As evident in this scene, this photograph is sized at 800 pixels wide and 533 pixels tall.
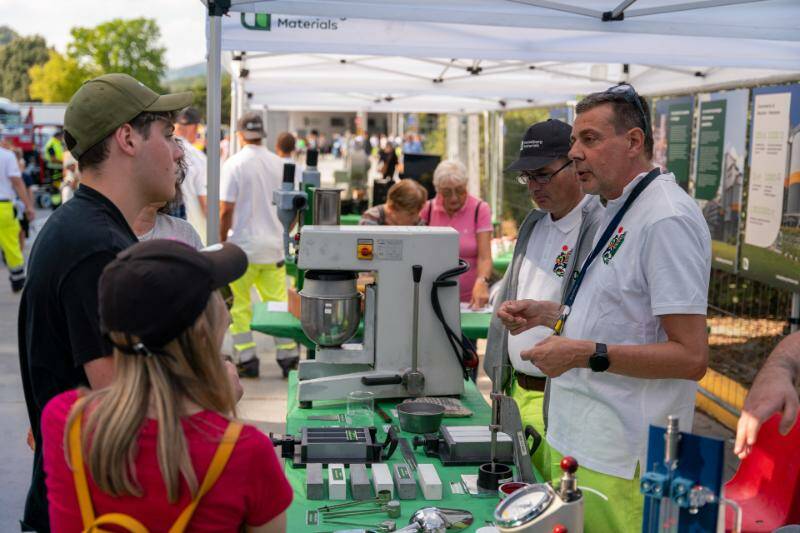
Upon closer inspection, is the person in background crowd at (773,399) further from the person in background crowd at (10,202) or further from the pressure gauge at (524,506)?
the person in background crowd at (10,202)

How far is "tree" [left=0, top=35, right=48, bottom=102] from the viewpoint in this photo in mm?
95425

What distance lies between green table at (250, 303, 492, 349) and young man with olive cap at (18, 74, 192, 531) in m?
2.20

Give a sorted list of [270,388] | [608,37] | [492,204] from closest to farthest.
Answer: [608,37] → [270,388] → [492,204]

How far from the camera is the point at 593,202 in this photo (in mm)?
3092


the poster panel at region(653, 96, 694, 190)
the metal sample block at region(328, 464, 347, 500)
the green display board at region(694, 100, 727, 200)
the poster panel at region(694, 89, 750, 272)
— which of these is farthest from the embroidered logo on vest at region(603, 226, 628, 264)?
the poster panel at region(653, 96, 694, 190)

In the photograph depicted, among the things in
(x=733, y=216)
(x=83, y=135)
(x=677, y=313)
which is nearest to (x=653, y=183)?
(x=677, y=313)

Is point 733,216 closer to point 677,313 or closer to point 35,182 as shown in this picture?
point 677,313

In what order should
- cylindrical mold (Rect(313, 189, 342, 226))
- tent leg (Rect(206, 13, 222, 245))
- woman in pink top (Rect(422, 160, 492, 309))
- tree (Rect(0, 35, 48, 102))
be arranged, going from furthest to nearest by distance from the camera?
tree (Rect(0, 35, 48, 102))
woman in pink top (Rect(422, 160, 492, 309))
tent leg (Rect(206, 13, 222, 245))
cylindrical mold (Rect(313, 189, 342, 226))

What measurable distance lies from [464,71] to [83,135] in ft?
21.5

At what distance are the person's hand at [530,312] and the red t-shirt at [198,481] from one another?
1296 millimetres

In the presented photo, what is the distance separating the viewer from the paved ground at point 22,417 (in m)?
4.31

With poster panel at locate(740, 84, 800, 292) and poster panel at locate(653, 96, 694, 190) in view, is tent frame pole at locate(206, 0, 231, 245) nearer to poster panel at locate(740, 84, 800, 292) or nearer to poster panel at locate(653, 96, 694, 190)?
poster panel at locate(740, 84, 800, 292)

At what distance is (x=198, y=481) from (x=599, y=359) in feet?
3.69

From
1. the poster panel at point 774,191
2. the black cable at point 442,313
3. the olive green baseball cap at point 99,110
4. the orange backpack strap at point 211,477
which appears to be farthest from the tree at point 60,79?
the orange backpack strap at point 211,477
